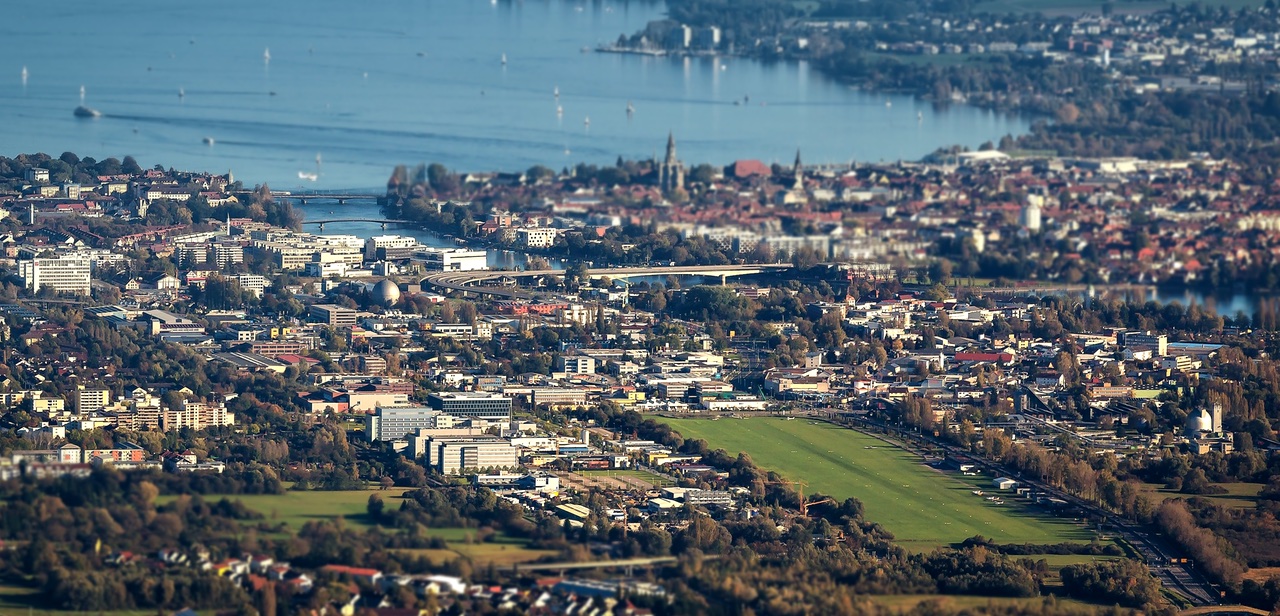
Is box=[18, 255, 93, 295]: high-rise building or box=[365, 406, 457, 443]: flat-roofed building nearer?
box=[365, 406, 457, 443]: flat-roofed building

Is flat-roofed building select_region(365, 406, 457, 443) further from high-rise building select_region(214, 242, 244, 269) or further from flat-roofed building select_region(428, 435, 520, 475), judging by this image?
high-rise building select_region(214, 242, 244, 269)

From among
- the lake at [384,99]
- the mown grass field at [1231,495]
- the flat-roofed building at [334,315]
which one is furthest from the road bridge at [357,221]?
the mown grass field at [1231,495]

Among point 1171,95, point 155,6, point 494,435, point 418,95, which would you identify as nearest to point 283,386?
point 494,435

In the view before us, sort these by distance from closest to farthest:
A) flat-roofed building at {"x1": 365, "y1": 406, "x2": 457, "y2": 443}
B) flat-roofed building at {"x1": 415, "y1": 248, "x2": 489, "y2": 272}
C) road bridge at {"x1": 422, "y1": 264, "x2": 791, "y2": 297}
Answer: flat-roofed building at {"x1": 365, "y1": 406, "x2": 457, "y2": 443} < road bridge at {"x1": 422, "y1": 264, "x2": 791, "y2": 297} < flat-roofed building at {"x1": 415, "y1": 248, "x2": 489, "y2": 272}

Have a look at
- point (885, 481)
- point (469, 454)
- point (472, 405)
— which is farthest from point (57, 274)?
point (885, 481)

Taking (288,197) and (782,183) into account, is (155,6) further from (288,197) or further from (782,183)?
(288,197)

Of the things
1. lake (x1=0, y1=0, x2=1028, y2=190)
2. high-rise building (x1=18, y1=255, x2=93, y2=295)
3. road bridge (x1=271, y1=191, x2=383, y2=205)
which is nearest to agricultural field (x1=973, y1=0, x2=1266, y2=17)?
lake (x1=0, y1=0, x2=1028, y2=190)

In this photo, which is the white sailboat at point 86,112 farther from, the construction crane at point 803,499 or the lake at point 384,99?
the construction crane at point 803,499
